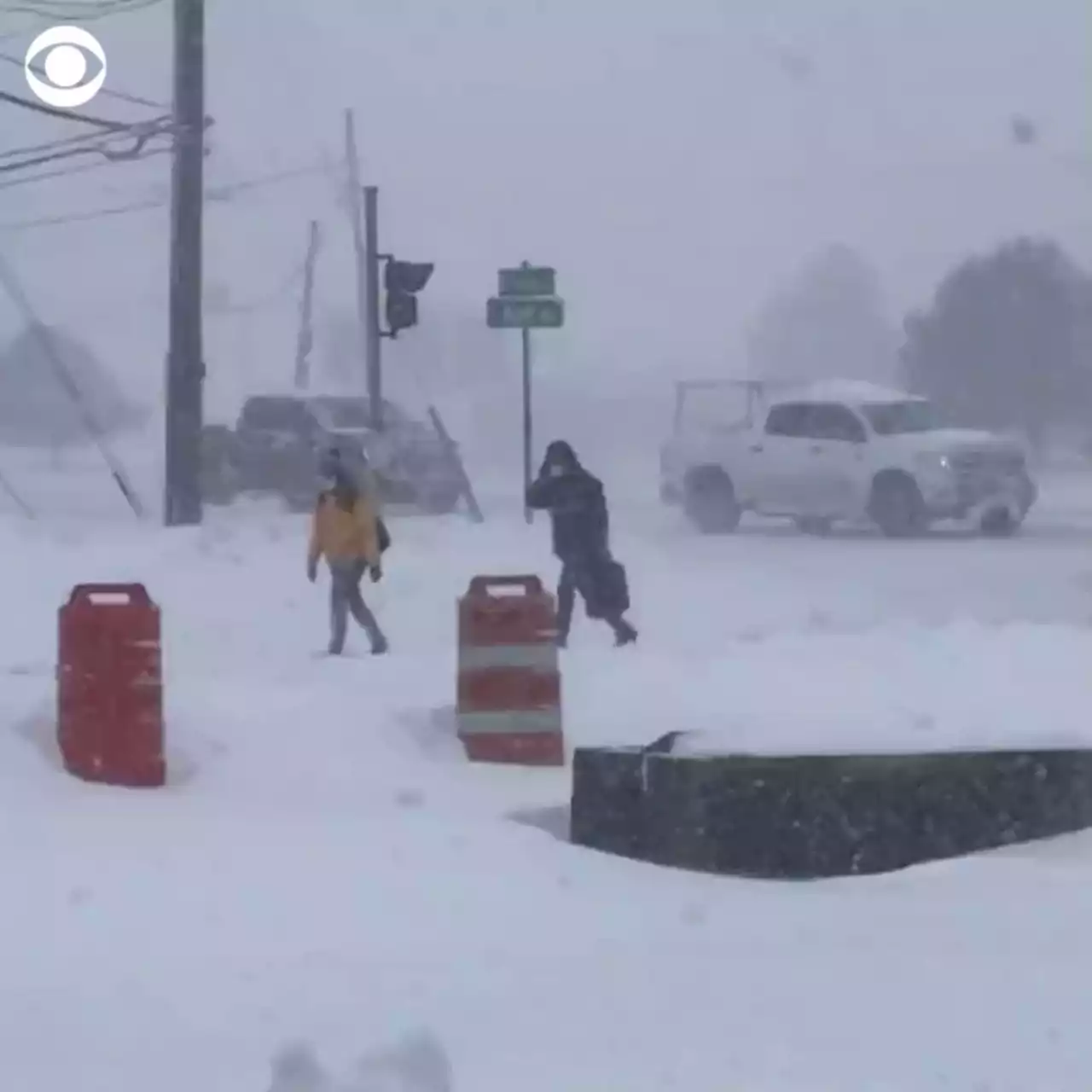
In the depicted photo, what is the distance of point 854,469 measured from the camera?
2967 centimetres

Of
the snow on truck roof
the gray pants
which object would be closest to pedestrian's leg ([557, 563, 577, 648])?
the gray pants

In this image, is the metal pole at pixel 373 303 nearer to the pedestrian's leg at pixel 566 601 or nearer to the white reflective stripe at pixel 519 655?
the pedestrian's leg at pixel 566 601

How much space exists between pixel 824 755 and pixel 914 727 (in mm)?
1330

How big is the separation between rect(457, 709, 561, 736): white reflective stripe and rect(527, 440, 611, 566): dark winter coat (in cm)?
495

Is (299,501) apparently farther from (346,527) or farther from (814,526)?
(346,527)

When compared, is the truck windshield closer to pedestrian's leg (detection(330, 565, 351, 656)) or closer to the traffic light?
the traffic light

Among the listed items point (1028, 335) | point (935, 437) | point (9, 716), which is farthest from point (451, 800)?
point (1028, 335)

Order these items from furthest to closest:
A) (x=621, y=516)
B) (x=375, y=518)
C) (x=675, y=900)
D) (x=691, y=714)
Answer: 1. (x=621, y=516)
2. (x=375, y=518)
3. (x=691, y=714)
4. (x=675, y=900)

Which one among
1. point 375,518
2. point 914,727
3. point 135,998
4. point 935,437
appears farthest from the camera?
point 935,437

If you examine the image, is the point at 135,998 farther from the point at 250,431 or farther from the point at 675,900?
the point at 250,431

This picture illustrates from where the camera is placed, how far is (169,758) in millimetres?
10789

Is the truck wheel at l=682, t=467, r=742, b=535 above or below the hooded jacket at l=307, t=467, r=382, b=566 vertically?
below

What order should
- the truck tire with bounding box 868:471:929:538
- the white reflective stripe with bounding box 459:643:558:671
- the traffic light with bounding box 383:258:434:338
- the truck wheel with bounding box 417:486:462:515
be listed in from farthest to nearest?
the truck wheel with bounding box 417:486:462:515 → the truck tire with bounding box 868:471:929:538 → the traffic light with bounding box 383:258:434:338 → the white reflective stripe with bounding box 459:643:558:671

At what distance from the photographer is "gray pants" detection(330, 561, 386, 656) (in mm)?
15875
